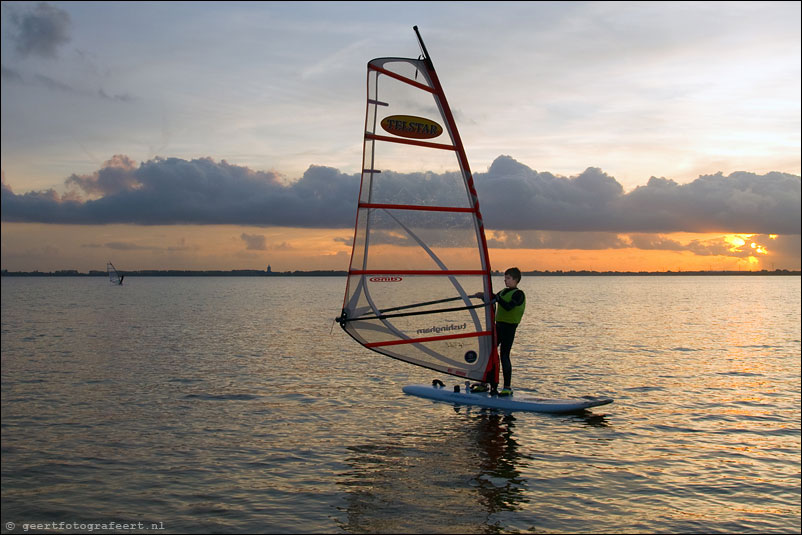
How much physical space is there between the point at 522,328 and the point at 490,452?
98.7 feet

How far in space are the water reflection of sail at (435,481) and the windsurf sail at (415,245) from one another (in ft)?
6.27

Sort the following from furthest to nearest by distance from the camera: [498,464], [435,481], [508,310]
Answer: [508,310]
[498,464]
[435,481]

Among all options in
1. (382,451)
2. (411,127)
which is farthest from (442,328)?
(411,127)

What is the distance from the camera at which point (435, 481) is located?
9633 mm

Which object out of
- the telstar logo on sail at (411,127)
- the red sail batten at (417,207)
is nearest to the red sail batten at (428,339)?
the red sail batten at (417,207)

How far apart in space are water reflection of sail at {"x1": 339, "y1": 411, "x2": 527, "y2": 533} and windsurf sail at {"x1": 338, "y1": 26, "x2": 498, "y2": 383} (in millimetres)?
1912

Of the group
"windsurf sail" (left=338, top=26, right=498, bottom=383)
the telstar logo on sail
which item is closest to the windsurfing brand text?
"windsurf sail" (left=338, top=26, right=498, bottom=383)

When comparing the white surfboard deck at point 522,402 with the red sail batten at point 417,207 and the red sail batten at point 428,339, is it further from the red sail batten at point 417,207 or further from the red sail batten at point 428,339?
the red sail batten at point 417,207

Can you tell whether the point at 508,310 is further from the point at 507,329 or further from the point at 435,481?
the point at 435,481

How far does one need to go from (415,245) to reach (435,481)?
4.72 m

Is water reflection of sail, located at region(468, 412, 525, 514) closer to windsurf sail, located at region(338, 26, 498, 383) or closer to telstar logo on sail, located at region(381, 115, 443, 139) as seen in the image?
windsurf sail, located at region(338, 26, 498, 383)

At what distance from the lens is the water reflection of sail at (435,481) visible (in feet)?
26.6

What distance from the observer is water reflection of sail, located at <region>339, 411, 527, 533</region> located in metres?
8.12

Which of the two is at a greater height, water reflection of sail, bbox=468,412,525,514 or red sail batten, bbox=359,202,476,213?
red sail batten, bbox=359,202,476,213
